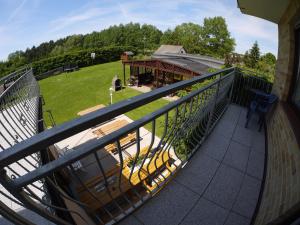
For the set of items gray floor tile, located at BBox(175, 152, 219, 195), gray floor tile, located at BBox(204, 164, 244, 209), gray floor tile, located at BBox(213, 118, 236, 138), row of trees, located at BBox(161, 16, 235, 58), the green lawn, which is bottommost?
the green lawn

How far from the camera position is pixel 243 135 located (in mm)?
3447

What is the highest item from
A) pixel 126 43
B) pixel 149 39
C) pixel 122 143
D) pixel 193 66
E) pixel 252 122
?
pixel 149 39

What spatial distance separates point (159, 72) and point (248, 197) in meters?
17.4

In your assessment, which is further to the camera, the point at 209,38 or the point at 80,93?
the point at 209,38

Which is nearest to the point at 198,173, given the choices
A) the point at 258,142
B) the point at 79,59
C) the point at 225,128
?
the point at 225,128

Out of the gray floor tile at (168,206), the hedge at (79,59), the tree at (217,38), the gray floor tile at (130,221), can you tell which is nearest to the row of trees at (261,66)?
the gray floor tile at (168,206)

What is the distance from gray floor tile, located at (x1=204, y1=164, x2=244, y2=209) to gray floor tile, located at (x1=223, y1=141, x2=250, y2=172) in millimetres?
122

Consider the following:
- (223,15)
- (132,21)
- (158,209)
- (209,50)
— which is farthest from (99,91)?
(132,21)

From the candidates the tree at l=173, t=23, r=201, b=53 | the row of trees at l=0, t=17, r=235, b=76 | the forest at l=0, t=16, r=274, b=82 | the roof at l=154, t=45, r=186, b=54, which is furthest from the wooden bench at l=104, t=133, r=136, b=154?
the tree at l=173, t=23, r=201, b=53

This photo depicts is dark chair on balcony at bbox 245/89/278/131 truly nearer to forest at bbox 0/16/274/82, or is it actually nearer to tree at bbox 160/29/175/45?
forest at bbox 0/16/274/82

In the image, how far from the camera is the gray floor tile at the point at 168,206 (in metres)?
1.86

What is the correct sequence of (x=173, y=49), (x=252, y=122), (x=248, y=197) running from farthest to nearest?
(x=173, y=49) < (x=252, y=122) < (x=248, y=197)

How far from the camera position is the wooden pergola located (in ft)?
50.1

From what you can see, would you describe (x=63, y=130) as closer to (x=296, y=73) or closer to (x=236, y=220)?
(x=236, y=220)
